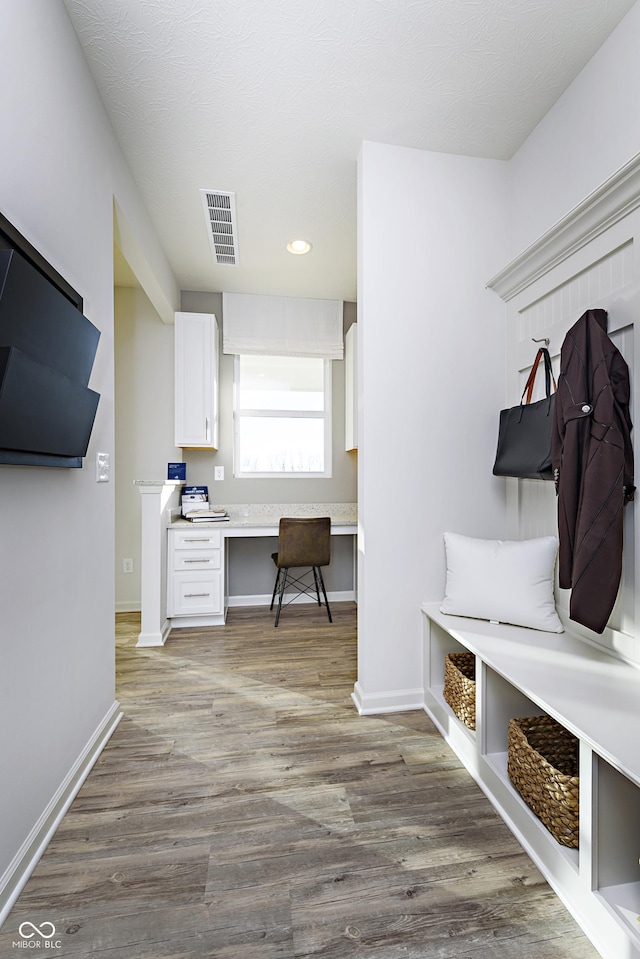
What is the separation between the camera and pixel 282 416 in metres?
4.16

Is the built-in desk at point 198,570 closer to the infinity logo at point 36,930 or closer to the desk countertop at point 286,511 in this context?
the desk countertop at point 286,511

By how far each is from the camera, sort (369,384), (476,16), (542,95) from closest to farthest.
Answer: (476,16) < (542,95) < (369,384)

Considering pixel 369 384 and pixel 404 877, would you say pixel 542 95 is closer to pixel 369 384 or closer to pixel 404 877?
pixel 369 384

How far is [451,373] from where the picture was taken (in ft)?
7.34

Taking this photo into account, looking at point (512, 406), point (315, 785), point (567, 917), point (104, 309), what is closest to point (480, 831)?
point (567, 917)

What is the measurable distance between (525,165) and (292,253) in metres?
1.61

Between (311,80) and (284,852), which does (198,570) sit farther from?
(311,80)

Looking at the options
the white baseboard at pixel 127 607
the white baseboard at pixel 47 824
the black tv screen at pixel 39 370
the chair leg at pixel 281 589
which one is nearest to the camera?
the black tv screen at pixel 39 370

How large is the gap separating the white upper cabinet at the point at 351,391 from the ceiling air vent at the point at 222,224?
108 cm

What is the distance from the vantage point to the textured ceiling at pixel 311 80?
159 centimetres

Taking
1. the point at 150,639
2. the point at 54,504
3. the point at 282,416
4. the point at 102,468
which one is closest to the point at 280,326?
the point at 282,416

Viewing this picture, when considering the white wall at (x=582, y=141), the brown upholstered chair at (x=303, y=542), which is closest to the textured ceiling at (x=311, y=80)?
the white wall at (x=582, y=141)

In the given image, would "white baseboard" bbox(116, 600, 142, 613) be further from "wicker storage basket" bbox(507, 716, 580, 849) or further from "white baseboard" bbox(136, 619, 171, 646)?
"wicker storage basket" bbox(507, 716, 580, 849)

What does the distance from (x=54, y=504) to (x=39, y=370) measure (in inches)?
20.6
